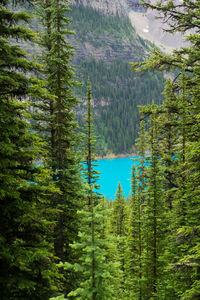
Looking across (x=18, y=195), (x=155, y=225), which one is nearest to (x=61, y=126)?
(x=18, y=195)

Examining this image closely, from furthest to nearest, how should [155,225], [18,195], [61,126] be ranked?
[155,225], [61,126], [18,195]

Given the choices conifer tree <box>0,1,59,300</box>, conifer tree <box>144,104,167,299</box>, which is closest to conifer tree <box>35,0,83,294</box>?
conifer tree <box>144,104,167,299</box>

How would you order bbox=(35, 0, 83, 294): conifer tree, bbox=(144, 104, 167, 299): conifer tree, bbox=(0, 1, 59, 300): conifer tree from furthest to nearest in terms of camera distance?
bbox=(144, 104, 167, 299): conifer tree → bbox=(35, 0, 83, 294): conifer tree → bbox=(0, 1, 59, 300): conifer tree

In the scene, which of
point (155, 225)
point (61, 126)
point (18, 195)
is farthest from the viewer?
point (155, 225)

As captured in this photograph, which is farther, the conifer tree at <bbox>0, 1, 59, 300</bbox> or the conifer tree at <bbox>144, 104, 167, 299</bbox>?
the conifer tree at <bbox>144, 104, 167, 299</bbox>

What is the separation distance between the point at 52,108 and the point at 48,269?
10.1m

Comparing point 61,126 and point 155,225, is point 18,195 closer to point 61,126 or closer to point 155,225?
point 61,126

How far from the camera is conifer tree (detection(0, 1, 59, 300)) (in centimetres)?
521

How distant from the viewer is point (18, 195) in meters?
5.32

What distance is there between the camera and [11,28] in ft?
19.9

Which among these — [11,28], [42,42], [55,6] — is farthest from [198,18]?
→ [42,42]

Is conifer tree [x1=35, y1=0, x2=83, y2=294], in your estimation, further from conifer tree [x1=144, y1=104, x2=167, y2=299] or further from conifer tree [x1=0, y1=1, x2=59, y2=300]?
conifer tree [x1=0, y1=1, x2=59, y2=300]

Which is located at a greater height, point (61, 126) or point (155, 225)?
point (61, 126)

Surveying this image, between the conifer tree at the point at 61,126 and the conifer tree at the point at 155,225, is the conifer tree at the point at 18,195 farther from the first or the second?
the conifer tree at the point at 155,225
